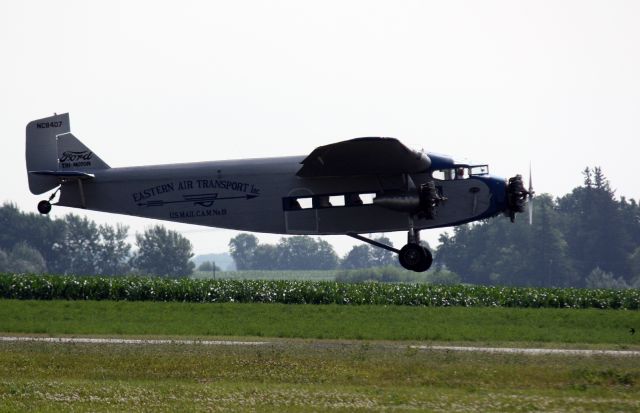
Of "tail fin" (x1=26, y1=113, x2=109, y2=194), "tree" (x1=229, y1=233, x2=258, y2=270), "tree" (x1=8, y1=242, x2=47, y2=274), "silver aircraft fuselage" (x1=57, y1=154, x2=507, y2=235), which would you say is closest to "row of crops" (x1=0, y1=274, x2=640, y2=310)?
"tail fin" (x1=26, y1=113, x2=109, y2=194)

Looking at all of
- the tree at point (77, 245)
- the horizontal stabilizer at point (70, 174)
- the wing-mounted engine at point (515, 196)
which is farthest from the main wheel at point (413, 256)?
the tree at point (77, 245)

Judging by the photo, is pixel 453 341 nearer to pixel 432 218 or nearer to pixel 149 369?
pixel 432 218

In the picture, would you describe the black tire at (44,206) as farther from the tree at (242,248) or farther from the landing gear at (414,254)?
the tree at (242,248)

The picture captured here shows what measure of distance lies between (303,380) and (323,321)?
52.0 ft

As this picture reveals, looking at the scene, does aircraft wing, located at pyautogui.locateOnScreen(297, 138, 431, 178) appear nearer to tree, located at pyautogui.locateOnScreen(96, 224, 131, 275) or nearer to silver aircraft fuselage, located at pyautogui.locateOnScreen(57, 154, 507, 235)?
silver aircraft fuselage, located at pyautogui.locateOnScreen(57, 154, 507, 235)

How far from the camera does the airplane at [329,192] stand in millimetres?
32906

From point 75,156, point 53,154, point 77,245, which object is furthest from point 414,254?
point 77,245

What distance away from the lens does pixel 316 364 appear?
2673 cm

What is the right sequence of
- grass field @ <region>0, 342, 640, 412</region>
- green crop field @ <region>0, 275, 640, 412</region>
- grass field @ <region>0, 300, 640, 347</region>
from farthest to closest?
grass field @ <region>0, 300, 640, 347</region> < green crop field @ <region>0, 275, 640, 412</region> < grass field @ <region>0, 342, 640, 412</region>

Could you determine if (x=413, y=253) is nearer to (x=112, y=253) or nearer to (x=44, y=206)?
(x=44, y=206)

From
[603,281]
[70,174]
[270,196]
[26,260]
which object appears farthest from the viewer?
[603,281]

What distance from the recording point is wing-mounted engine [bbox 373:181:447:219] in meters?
32.7

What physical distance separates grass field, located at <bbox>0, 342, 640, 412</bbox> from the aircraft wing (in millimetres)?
5738

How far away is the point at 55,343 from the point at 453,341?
12.6 m
